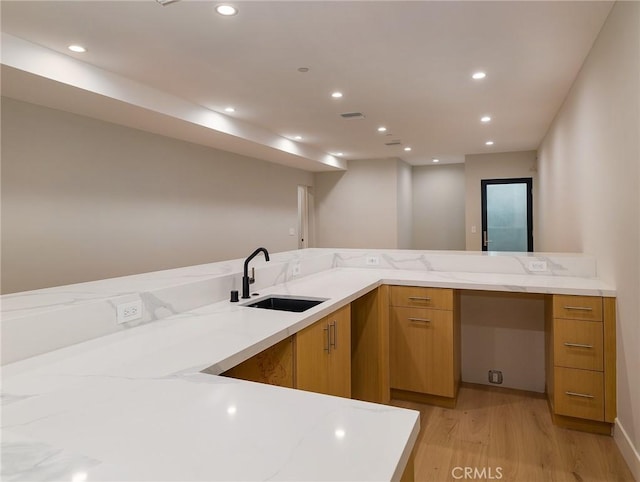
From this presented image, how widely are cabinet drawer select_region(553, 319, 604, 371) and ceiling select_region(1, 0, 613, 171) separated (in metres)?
1.93

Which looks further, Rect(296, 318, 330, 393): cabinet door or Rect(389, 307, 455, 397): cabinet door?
Rect(389, 307, 455, 397): cabinet door

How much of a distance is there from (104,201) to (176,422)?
12.5 feet

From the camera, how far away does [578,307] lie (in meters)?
2.38

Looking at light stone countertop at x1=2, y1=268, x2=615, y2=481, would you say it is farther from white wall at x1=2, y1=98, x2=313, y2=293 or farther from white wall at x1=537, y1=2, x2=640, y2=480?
white wall at x1=2, y1=98, x2=313, y2=293

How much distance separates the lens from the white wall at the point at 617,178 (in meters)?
2.00

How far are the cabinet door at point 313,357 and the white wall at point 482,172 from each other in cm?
638

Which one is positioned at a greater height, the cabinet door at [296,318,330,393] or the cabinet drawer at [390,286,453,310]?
the cabinet drawer at [390,286,453,310]

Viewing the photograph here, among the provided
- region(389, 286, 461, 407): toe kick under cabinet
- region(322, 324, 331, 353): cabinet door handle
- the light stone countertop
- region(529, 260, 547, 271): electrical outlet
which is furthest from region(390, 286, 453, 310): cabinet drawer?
the light stone countertop

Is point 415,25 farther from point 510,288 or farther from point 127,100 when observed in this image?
point 127,100

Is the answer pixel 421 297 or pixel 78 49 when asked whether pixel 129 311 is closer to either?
pixel 421 297

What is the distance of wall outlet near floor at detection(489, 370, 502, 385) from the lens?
10.3 ft

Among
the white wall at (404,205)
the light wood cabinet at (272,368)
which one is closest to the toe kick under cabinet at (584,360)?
the light wood cabinet at (272,368)

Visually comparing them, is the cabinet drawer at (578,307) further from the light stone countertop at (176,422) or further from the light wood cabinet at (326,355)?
the light stone countertop at (176,422)

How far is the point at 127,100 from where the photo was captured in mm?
3516
